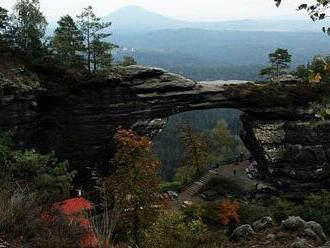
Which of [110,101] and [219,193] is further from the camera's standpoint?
[219,193]

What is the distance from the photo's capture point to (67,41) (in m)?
28.9

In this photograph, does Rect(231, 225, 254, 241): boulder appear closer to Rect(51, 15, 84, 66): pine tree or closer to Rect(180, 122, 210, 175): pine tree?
Rect(51, 15, 84, 66): pine tree

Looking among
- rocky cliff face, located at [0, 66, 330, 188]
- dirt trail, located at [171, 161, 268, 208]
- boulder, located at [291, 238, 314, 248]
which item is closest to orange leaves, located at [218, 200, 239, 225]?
dirt trail, located at [171, 161, 268, 208]

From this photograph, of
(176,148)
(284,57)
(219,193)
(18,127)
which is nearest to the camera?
(18,127)

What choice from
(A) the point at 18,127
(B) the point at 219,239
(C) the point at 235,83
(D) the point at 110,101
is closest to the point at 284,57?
(C) the point at 235,83

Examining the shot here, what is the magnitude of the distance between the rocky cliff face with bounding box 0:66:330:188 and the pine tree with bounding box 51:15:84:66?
1067 mm

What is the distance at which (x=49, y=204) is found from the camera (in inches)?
245

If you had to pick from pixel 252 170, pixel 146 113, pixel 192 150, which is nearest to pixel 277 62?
pixel 192 150

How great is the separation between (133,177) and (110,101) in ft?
37.5

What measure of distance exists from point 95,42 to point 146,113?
516 cm

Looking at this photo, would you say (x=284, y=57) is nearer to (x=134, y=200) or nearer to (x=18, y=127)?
(x=18, y=127)

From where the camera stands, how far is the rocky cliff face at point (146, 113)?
92.9 ft

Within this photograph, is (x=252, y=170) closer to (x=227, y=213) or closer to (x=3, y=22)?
(x=227, y=213)

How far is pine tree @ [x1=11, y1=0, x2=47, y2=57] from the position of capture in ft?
94.4
